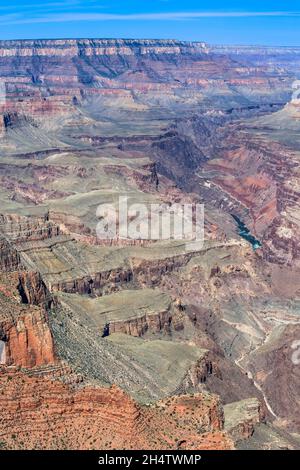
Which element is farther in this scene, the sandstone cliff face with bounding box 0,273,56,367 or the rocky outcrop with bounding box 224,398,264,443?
the rocky outcrop with bounding box 224,398,264,443

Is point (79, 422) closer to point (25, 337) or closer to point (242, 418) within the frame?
point (25, 337)

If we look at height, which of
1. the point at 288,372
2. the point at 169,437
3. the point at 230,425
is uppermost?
the point at 169,437

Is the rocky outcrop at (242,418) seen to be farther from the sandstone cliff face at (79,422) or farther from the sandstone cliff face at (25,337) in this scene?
the sandstone cliff face at (79,422)

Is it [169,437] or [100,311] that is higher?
[169,437]

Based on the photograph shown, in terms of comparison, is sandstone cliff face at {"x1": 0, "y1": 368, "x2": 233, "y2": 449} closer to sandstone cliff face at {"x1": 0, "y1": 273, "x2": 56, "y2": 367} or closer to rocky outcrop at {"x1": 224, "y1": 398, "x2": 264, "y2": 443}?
sandstone cliff face at {"x1": 0, "y1": 273, "x2": 56, "y2": 367}

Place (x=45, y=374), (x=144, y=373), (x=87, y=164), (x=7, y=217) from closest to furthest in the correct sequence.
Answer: (x=45, y=374) < (x=144, y=373) < (x=7, y=217) < (x=87, y=164)

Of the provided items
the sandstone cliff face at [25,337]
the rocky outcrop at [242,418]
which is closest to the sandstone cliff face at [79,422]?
the sandstone cliff face at [25,337]

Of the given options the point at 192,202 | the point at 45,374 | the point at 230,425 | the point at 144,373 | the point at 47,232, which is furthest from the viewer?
the point at 192,202

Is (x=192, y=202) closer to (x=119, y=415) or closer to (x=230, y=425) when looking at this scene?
(x=230, y=425)

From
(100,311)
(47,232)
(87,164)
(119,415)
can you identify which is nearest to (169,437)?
(119,415)

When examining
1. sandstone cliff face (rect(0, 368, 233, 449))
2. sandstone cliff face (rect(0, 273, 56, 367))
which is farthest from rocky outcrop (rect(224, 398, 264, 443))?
sandstone cliff face (rect(0, 368, 233, 449))

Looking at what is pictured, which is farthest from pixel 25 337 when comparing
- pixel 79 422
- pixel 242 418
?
pixel 242 418
